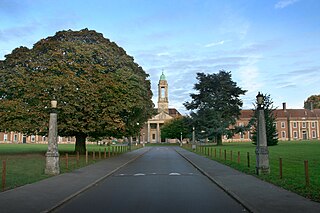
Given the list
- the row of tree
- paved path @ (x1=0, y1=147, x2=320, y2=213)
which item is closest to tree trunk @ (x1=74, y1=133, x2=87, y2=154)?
paved path @ (x1=0, y1=147, x2=320, y2=213)

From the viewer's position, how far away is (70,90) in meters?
26.4

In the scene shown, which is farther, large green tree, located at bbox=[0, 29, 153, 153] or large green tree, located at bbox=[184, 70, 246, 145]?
large green tree, located at bbox=[184, 70, 246, 145]

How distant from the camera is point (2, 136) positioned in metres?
111

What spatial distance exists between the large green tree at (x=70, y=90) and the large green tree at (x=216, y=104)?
109ft

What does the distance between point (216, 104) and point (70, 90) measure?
132ft

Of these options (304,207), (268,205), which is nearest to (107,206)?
(268,205)

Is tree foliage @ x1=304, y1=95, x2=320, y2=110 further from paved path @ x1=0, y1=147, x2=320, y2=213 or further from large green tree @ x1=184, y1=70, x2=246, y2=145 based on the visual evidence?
paved path @ x1=0, y1=147, x2=320, y2=213

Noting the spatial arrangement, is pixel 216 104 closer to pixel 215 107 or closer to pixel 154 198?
pixel 215 107

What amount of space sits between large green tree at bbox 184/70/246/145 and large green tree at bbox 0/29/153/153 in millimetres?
33075

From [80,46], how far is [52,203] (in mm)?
22230

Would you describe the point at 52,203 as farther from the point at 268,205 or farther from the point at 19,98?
the point at 19,98

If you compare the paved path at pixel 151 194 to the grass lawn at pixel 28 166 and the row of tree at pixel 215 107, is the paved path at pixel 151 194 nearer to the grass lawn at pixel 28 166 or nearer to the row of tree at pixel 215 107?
the grass lawn at pixel 28 166

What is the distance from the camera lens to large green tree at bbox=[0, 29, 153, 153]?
26.7 metres

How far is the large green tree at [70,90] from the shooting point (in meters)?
26.7
